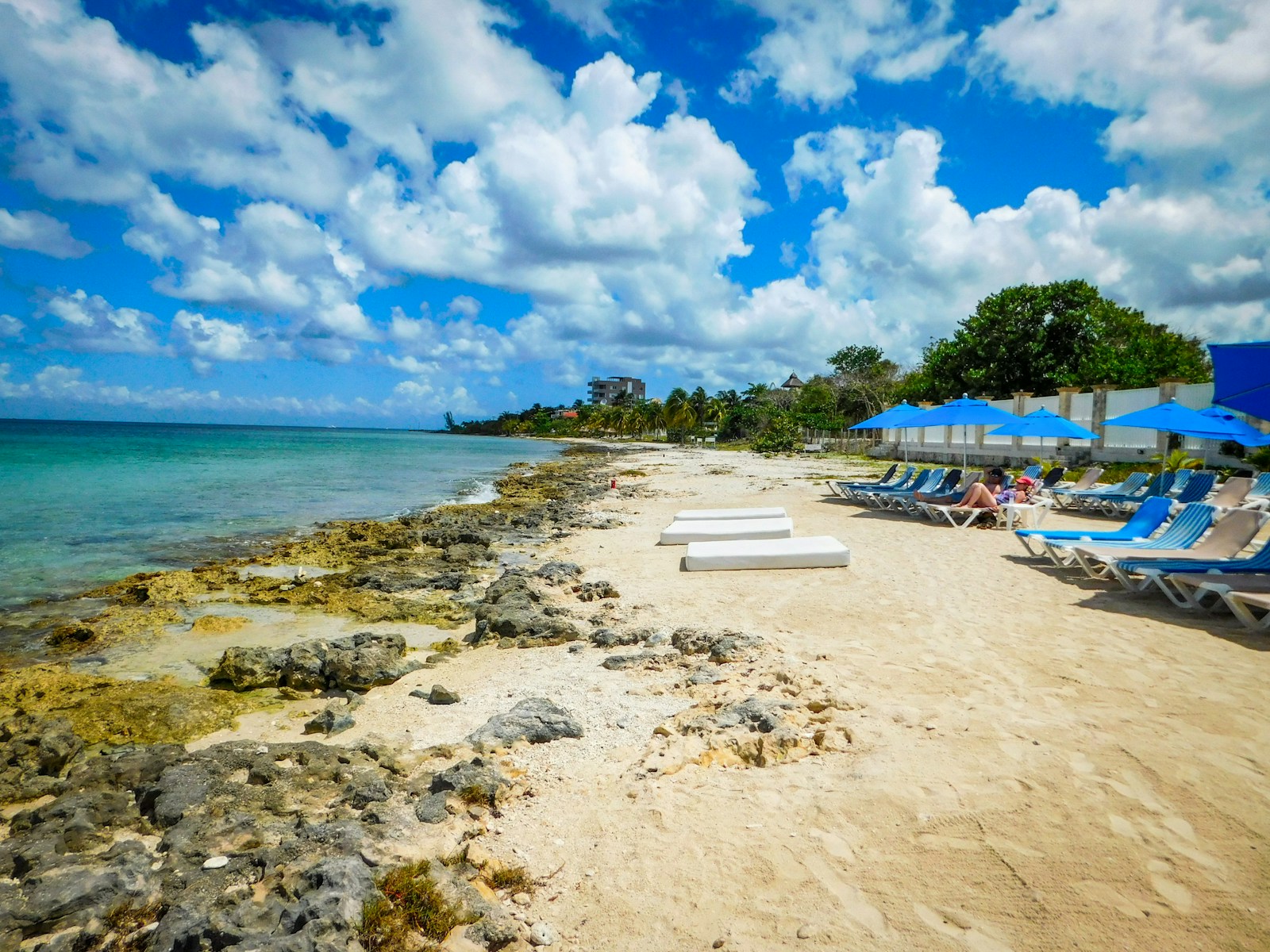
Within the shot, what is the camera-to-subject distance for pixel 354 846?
3266mm

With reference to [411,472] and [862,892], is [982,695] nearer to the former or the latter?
[862,892]

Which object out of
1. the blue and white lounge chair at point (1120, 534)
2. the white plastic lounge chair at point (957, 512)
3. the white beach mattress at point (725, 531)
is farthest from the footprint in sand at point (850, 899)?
the white plastic lounge chair at point (957, 512)

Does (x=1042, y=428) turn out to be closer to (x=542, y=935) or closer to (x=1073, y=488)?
(x=1073, y=488)

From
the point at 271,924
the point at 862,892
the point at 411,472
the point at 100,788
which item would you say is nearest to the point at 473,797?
the point at 271,924

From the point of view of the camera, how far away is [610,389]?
575 feet

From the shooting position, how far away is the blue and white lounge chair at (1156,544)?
823 centimetres

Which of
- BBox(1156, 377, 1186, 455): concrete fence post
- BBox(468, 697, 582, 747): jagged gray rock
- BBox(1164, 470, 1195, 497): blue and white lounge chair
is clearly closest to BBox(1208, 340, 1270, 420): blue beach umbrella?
BBox(468, 697, 582, 747): jagged gray rock

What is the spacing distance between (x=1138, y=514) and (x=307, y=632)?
37.4 feet

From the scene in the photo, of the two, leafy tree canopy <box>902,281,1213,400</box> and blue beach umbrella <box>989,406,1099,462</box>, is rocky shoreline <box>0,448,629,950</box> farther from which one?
leafy tree canopy <box>902,281,1213,400</box>

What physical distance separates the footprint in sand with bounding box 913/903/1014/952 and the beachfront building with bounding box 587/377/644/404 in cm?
16742

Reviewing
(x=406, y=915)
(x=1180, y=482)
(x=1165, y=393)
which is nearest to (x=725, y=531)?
(x=406, y=915)

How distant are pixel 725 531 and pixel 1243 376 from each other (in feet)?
22.3

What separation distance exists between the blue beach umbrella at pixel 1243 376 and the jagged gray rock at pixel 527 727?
6418mm

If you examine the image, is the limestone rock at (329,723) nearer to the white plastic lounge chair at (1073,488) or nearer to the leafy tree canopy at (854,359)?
the white plastic lounge chair at (1073,488)
